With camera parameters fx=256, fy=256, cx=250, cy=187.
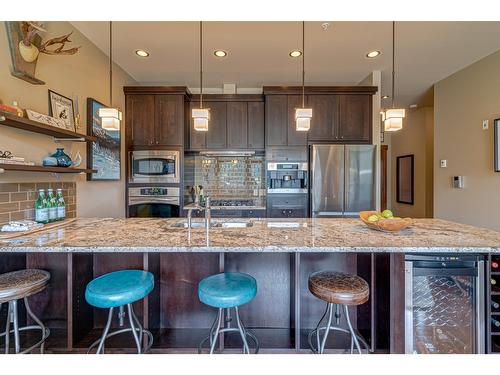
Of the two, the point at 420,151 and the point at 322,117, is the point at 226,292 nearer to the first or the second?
the point at 322,117

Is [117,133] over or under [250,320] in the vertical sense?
over

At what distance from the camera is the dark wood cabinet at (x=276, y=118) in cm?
379

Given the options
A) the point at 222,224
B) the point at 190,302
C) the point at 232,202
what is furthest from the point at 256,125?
the point at 190,302

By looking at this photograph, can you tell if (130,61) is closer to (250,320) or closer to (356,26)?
(356,26)

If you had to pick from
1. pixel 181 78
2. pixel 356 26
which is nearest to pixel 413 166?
pixel 356 26

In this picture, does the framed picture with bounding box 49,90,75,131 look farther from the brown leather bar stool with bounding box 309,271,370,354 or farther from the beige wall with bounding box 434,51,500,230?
the beige wall with bounding box 434,51,500,230

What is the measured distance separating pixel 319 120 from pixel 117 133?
284 cm

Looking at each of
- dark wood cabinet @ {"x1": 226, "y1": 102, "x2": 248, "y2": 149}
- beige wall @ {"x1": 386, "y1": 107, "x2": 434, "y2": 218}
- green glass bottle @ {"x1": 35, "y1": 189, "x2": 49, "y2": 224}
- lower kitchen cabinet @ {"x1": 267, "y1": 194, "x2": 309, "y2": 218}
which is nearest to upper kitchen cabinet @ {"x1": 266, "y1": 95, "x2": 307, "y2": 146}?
dark wood cabinet @ {"x1": 226, "y1": 102, "x2": 248, "y2": 149}

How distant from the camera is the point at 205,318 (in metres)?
1.93

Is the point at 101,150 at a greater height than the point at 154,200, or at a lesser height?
greater

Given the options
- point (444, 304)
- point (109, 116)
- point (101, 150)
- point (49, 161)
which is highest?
point (109, 116)

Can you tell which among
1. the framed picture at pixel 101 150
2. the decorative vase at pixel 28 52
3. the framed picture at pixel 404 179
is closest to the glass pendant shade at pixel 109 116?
the decorative vase at pixel 28 52

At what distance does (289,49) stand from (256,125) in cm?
116

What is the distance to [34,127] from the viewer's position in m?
1.96
